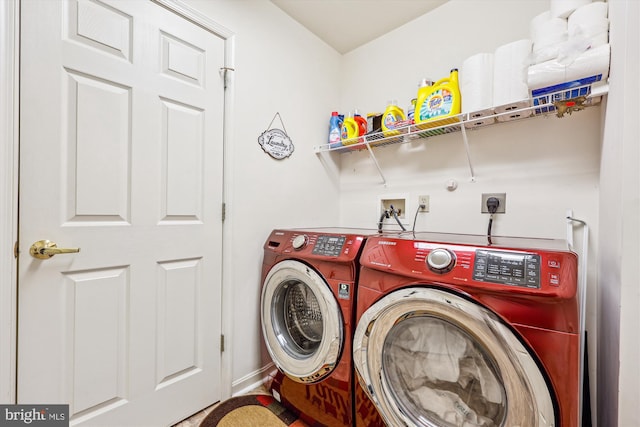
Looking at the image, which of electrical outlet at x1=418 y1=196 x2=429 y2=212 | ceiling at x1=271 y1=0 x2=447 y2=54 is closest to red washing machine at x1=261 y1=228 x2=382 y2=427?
electrical outlet at x1=418 y1=196 x2=429 y2=212

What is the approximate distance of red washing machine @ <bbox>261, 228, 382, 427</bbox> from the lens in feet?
4.02

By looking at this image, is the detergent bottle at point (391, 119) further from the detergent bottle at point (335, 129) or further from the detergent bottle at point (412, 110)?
the detergent bottle at point (335, 129)

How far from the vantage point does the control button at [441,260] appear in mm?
945

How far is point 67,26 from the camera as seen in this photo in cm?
109

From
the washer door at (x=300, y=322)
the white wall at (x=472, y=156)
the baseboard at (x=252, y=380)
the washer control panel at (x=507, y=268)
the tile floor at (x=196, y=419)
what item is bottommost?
the tile floor at (x=196, y=419)

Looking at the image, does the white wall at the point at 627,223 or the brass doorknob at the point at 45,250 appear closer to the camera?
the white wall at the point at 627,223

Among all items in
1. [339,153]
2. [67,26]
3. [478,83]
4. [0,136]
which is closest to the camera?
[0,136]

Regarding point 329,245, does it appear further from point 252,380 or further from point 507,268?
point 252,380

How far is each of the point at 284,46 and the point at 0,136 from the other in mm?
1560

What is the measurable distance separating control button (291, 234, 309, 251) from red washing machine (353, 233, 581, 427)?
0.37m

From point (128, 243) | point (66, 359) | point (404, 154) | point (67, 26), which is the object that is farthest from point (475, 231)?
point (67, 26)

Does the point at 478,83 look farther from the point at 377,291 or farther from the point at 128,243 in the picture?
the point at 128,243

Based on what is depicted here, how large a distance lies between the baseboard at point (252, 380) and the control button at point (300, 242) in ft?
2.27

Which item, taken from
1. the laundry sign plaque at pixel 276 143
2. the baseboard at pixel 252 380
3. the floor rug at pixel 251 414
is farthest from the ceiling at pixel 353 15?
the floor rug at pixel 251 414
